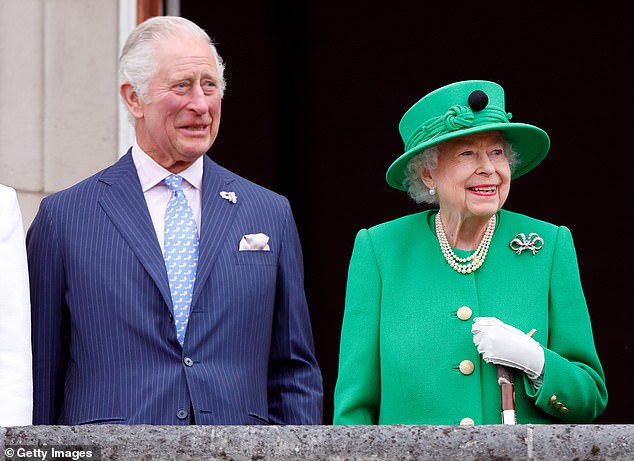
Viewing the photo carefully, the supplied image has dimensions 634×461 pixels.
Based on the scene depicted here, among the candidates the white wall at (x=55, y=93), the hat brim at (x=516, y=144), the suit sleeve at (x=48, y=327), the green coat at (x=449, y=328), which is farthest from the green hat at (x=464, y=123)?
the white wall at (x=55, y=93)

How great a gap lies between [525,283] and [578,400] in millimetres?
332

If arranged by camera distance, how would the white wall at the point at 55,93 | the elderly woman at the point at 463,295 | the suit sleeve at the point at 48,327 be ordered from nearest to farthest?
the elderly woman at the point at 463,295
the suit sleeve at the point at 48,327
the white wall at the point at 55,93

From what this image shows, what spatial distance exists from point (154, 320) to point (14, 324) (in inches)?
14.6

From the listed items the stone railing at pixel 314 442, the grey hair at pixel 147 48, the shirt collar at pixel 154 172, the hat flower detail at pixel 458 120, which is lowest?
the stone railing at pixel 314 442

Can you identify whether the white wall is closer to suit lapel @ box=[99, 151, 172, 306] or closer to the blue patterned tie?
suit lapel @ box=[99, 151, 172, 306]

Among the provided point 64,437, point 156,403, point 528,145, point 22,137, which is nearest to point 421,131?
point 528,145

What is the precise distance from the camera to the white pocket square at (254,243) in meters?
3.89

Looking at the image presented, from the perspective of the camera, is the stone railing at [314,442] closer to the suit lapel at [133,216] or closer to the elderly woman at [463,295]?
the elderly woman at [463,295]

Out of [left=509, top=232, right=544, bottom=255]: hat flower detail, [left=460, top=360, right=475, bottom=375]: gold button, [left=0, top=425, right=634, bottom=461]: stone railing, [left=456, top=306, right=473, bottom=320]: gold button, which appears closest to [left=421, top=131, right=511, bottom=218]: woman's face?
[left=509, top=232, right=544, bottom=255]: hat flower detail

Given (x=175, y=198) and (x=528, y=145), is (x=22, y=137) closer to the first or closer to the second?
(x=175, y=198)

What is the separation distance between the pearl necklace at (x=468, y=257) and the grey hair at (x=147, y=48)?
2.34 ft

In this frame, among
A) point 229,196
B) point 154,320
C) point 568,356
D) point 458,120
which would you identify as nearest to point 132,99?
point 229,196

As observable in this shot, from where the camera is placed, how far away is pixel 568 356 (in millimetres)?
3695

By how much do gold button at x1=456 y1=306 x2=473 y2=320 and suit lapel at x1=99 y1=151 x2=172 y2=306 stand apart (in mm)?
717
